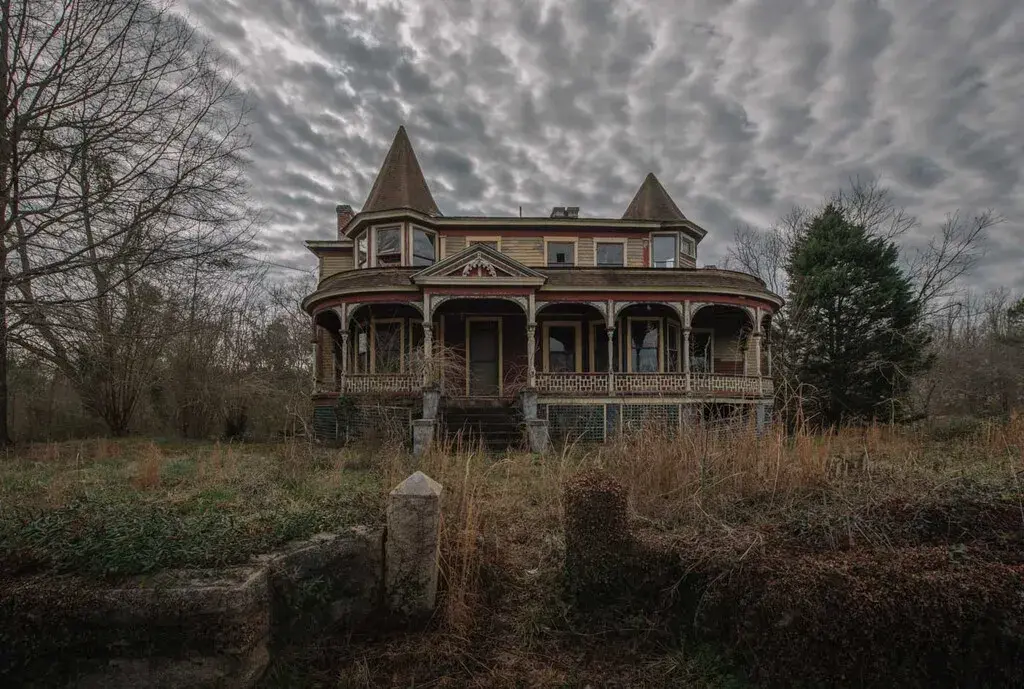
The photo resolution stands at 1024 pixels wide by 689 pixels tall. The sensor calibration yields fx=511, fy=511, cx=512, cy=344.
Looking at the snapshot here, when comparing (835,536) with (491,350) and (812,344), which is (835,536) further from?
(812,344)

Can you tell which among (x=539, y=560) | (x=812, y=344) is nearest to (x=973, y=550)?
(x=539, y=560)

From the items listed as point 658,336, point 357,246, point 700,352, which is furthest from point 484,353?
point 700,352

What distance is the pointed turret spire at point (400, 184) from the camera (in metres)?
18.0

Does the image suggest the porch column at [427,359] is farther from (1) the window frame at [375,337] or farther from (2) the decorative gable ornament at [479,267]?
(1) the window frame at [375,337]

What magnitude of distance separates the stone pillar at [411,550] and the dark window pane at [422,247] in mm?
14525

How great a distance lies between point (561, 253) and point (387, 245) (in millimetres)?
6196

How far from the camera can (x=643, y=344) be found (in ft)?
58.7

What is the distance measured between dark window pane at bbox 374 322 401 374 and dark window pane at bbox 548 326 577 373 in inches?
204

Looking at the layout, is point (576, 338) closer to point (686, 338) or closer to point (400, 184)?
point (686, 338)

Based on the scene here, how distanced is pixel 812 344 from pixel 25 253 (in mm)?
22539

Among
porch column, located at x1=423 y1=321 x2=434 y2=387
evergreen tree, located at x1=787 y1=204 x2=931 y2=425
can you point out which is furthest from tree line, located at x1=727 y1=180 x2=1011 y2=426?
porch column, located at x1=423 y1=321 x2=434 y2=387

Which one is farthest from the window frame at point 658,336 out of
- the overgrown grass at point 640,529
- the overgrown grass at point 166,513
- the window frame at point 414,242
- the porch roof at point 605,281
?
the overgrown grass at point 166,513

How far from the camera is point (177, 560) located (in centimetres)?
308

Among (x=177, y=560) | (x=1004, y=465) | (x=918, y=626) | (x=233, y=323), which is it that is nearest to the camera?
(x=918, y=626)
